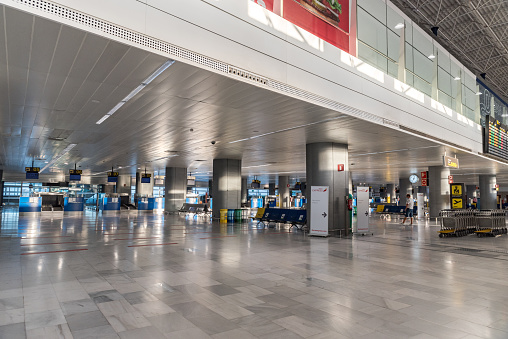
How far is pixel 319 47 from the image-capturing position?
32.4ft

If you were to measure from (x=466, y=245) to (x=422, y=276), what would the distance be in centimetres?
719

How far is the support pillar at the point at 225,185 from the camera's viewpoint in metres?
23.0

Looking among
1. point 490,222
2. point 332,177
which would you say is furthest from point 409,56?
point 490,222

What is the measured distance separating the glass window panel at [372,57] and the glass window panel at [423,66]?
10.2 ft

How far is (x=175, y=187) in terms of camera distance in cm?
3166

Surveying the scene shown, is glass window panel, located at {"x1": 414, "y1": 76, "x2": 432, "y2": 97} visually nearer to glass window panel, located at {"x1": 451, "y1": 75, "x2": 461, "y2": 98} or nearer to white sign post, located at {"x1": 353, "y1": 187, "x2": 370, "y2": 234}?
glass window panel, located at {"x1": 451, "y1": 75, "x2": 461, "y2": 98}

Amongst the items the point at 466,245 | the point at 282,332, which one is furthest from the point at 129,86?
the point at 466,245

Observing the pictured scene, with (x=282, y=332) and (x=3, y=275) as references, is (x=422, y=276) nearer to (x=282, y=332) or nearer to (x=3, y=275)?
(x=282, y=332)

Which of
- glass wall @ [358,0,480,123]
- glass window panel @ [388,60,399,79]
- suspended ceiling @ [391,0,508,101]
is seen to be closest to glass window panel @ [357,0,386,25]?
glass wall @ [358,0,480,123]

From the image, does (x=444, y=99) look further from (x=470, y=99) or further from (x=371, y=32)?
(x=371, y=32)

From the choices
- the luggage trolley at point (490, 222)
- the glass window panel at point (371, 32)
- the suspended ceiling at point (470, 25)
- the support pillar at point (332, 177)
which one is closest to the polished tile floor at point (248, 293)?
the support pillar at point (332, 177)

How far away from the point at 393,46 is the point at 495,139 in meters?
12.6

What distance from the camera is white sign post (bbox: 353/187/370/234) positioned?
15.7 metres

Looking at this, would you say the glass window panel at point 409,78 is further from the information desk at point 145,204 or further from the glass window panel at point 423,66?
the information desk at point 145,204
